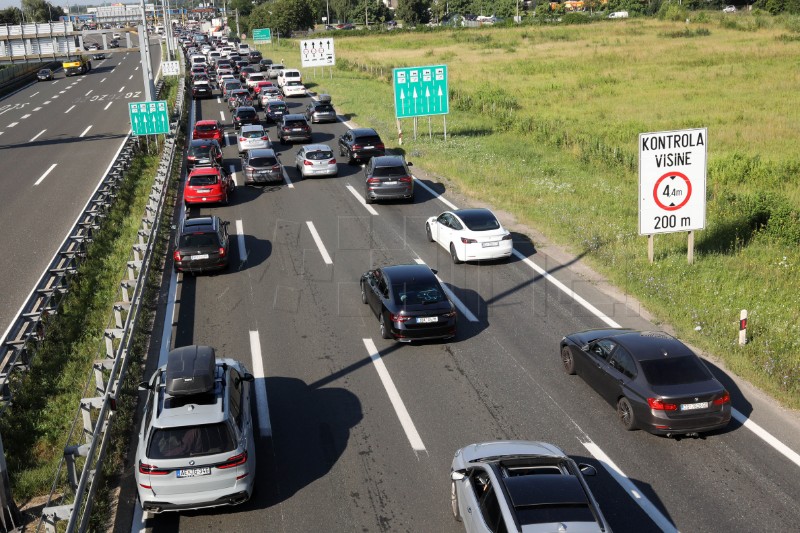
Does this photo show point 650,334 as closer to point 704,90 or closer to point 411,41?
point 704,90

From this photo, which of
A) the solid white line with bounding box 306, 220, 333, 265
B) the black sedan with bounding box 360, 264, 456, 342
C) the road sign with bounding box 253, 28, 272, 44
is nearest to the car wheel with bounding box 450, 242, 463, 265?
the solid white line with bounding box 306, 220, 333, 265

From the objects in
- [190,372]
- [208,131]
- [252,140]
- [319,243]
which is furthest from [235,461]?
[208,131]

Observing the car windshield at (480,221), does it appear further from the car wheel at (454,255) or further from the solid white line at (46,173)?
the solid white line at (46,173)

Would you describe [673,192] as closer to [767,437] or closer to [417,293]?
[417,293]

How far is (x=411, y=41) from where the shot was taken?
111 meters

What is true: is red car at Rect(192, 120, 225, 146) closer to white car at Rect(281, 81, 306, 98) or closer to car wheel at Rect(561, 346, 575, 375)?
white car at Rect(281, 81, 306, 98)

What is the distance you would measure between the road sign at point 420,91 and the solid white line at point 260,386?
26050 mm

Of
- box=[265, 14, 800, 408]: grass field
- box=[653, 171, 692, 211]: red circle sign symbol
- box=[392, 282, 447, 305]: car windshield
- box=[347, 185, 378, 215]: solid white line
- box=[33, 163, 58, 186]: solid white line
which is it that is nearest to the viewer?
box=[392, 282, 447, 305]: car windshield

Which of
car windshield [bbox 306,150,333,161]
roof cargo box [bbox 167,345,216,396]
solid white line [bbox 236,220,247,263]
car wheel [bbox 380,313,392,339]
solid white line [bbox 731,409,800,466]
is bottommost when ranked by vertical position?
solid white line [bbox 731,409,800,466]

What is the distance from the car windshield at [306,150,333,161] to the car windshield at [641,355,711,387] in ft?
77.3

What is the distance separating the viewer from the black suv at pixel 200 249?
21.9 metres

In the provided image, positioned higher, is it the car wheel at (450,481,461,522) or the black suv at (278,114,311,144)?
the black suv at (278,114,311,144)

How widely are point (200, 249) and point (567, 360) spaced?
1101 cm

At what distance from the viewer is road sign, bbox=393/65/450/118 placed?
4184cm
